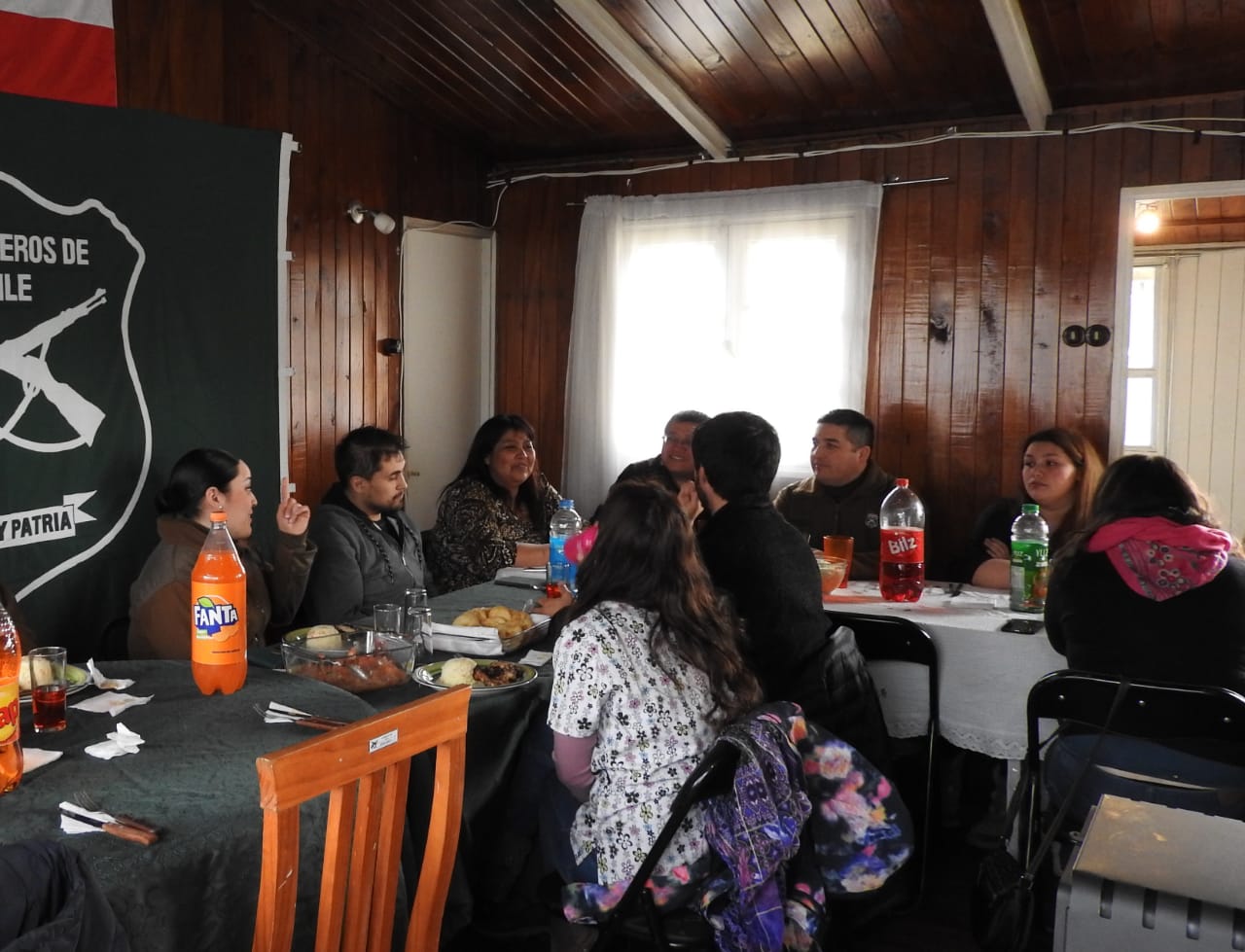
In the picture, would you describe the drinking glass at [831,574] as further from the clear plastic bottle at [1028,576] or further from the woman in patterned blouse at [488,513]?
the woman in patterned blouse at [488,513]

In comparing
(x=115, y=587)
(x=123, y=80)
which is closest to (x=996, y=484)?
(x=115, y=587)

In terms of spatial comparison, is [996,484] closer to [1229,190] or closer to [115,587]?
[1229,190]

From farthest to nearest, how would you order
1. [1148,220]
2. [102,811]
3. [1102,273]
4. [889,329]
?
[1148,220] < [889,329] < [1102,273] < [102,811]

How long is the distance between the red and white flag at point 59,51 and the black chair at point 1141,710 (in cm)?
325

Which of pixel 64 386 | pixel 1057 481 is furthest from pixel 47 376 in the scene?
pixel 1057 481

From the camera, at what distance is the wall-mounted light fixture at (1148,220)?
5146mm

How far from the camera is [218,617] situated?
176 cm

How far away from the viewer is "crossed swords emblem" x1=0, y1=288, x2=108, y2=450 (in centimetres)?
303

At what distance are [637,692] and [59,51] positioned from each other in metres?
2.87

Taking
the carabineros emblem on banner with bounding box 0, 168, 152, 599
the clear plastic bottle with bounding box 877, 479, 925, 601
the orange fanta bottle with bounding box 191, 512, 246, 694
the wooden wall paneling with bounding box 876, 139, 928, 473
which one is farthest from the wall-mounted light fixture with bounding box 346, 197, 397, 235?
the orange fanta bottle with bounding box 191, 512, 246, 694

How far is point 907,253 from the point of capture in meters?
4.50

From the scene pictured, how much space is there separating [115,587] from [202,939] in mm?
2325

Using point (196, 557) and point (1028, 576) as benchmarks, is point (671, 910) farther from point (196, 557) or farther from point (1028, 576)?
point (1028, 576)

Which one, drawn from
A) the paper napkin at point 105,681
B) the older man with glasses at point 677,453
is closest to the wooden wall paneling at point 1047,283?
the older man with glasses at point 677,453
